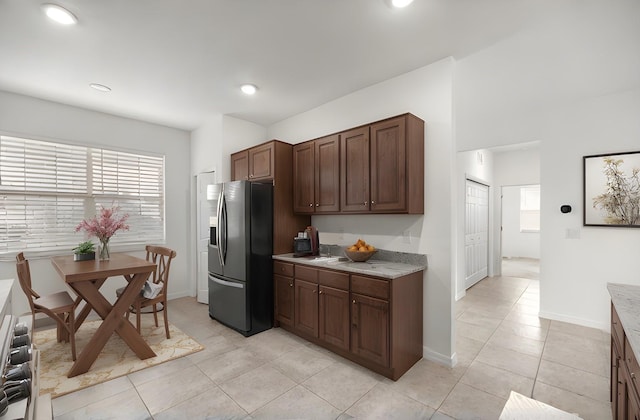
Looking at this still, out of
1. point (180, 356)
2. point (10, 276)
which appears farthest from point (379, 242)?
point (10, 276)

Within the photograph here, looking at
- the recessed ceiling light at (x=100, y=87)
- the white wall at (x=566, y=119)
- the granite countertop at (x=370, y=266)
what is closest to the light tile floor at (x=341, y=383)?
the white wall at (x=566, y=119)

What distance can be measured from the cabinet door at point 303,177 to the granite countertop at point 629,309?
2559 mm

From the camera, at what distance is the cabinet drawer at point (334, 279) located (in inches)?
106

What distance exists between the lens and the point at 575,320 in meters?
3.62

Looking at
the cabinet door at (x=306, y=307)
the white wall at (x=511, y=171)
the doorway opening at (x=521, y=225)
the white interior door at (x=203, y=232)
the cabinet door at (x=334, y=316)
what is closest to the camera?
the cabinet door at (x=334, y=316)

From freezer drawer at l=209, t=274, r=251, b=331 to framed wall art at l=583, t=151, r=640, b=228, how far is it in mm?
4277

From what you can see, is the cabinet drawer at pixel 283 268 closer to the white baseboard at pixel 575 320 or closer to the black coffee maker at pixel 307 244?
the black coffee maker at pixel 307 244

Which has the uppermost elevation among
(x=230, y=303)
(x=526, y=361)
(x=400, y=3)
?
(x=400, y=3)

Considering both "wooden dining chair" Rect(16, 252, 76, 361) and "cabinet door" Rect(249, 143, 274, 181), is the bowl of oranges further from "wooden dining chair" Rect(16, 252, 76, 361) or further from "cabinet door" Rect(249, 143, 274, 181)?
"wooden dining chair" Rect(16, 252, 76, 361)

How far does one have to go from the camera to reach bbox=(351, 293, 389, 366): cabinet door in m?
2.40

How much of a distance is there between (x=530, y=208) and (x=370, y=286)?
9.24 meters

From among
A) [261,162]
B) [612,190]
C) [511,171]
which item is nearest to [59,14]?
[261,162]

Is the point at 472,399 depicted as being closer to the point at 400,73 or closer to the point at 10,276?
the point at 400,73

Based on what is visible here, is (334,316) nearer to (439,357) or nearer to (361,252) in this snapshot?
(361,252)
